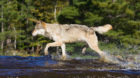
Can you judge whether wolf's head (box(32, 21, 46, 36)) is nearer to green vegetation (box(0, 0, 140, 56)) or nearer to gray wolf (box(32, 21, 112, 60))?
gray wolf (box(32, 21, 112, 60))

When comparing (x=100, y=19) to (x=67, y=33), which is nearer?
(x=67, y=33)

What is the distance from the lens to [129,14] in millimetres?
19078

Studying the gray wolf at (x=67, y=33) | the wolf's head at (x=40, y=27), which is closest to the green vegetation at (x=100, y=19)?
the gray wolf at (x=67, y=33)

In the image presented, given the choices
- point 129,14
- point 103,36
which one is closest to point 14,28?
point 103,36

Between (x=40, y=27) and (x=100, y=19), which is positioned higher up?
(x=40, y=27)

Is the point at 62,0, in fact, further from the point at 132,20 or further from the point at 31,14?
the point at 132,20

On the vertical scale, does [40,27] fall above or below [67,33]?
above

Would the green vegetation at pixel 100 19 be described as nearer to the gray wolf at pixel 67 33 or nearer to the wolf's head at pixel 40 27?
the gray wolf at pixel 67 33

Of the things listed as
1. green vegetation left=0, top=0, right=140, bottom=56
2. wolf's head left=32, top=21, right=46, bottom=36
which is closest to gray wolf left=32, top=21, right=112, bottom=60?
wolf's head left=32, top=21, right=46, bottom=36

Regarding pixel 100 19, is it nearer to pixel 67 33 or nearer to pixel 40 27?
pixel 67 33

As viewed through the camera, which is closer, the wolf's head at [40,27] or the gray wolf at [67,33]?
the gray wolf at [67,33]

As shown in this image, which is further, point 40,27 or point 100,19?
point 100,19

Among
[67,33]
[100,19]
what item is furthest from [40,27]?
[100,19]

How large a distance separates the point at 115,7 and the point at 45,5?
10.3 m
